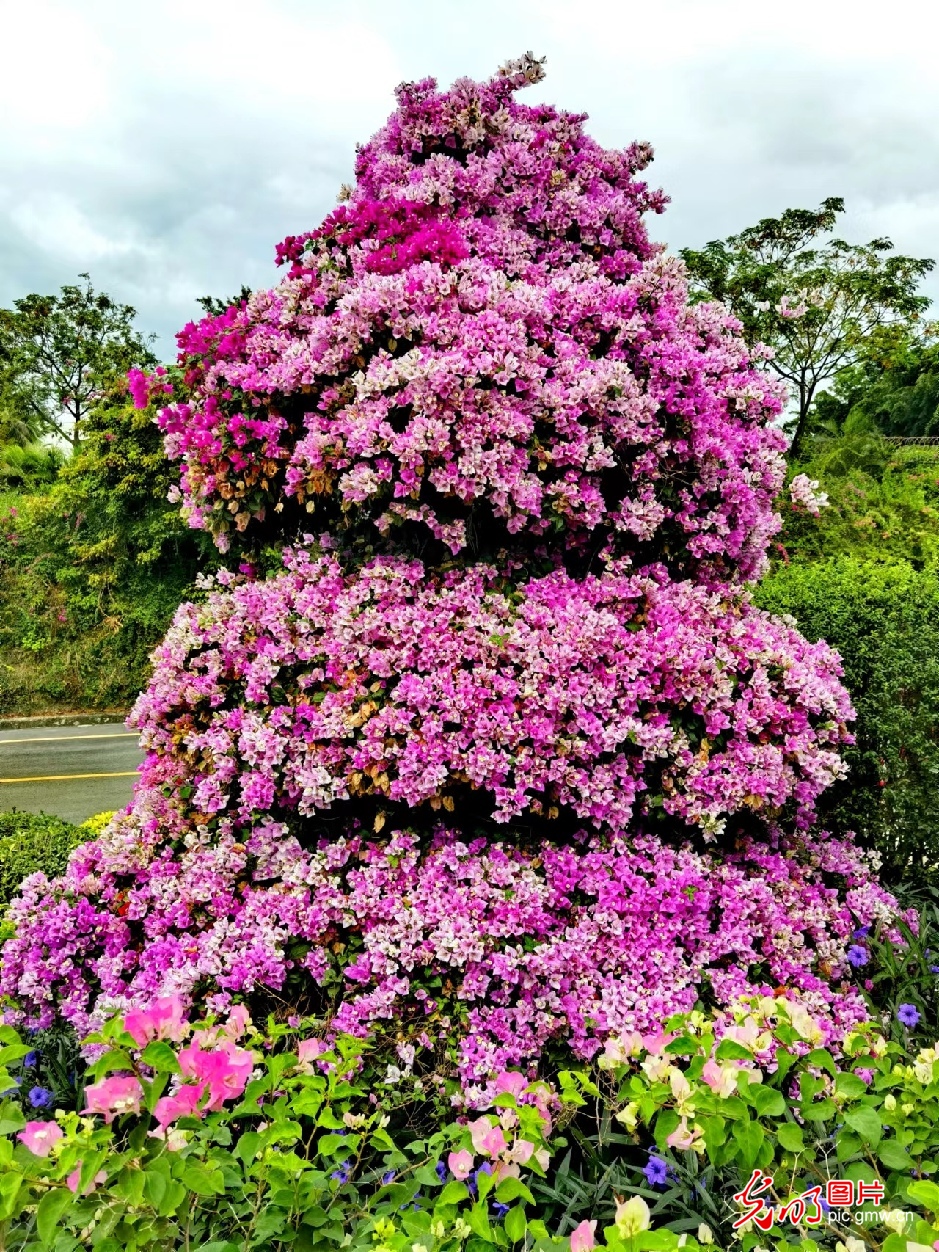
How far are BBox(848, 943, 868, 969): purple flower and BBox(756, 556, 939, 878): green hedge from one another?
120 centimetres

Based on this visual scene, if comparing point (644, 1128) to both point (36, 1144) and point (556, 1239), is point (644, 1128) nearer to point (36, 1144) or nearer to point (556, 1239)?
point (556, 1239)

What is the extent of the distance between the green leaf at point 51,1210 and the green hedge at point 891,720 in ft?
13.3

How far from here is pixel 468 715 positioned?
290 cm

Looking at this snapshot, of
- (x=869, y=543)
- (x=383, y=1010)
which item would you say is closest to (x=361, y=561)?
(x=383, y=1010)

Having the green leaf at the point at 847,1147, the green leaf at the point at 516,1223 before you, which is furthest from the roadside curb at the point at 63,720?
the green leaf at the point at 847,1147

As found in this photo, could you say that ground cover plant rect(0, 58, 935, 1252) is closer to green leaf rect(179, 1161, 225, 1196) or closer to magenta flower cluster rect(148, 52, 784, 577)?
magenta flower cluster rect(148, 52, 784, 577)

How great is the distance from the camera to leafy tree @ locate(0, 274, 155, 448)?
91.5 ft

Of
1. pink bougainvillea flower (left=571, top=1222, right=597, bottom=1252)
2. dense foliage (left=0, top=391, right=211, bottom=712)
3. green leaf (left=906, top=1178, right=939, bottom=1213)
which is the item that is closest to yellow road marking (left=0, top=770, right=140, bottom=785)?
dense foliage (left=0, top=391, right=211, bottom=712)

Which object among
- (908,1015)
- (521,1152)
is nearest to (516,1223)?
(521,1152)

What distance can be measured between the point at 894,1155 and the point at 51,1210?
1.65 metres

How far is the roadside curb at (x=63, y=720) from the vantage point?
15656mm

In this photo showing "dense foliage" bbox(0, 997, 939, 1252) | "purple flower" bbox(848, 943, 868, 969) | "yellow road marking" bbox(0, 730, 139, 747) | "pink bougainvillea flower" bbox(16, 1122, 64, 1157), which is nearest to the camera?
"dense foliage" bbox(0, 997, 939, 1252)

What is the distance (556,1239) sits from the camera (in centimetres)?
183

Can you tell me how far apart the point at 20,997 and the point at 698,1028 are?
109 inches
